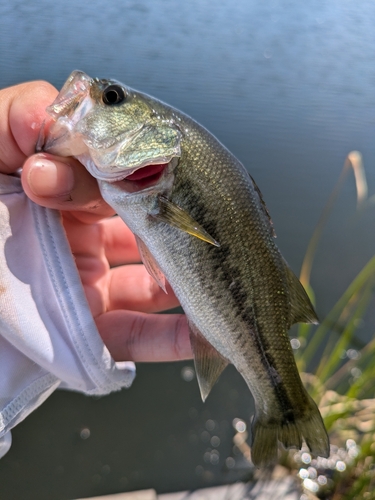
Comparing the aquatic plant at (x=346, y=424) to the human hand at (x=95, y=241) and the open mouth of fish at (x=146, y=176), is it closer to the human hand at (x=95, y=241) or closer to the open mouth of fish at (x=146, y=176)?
the human hand at (x=95, y=241)

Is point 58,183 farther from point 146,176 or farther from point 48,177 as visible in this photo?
point 146,176

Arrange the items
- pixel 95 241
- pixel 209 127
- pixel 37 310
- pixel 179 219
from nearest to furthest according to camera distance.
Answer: pixel 179 219 < pixel 37 310 < pixel 95 241 < pixel 209 127

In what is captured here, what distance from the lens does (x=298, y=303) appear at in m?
1.58

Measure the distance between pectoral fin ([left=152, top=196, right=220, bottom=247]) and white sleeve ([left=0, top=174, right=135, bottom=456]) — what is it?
0.44m

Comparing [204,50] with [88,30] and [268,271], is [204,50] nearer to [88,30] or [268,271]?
[88,30]

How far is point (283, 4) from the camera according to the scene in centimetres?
1616

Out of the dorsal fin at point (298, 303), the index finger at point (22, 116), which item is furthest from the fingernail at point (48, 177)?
the dorsal fin at point (298, 303)

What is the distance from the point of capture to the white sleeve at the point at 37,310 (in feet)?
4.93

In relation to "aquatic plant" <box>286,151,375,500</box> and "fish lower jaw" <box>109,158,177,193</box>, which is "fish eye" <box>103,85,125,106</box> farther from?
"aquatic plant" <box>286,151,375,500</box>

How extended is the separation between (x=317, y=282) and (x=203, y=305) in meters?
3.49

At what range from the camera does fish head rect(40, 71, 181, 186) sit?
1.41m

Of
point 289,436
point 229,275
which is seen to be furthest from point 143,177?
point 289,436

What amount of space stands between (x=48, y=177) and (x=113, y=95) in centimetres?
37

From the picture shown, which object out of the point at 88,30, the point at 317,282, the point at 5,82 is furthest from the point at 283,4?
the point at 317,282
